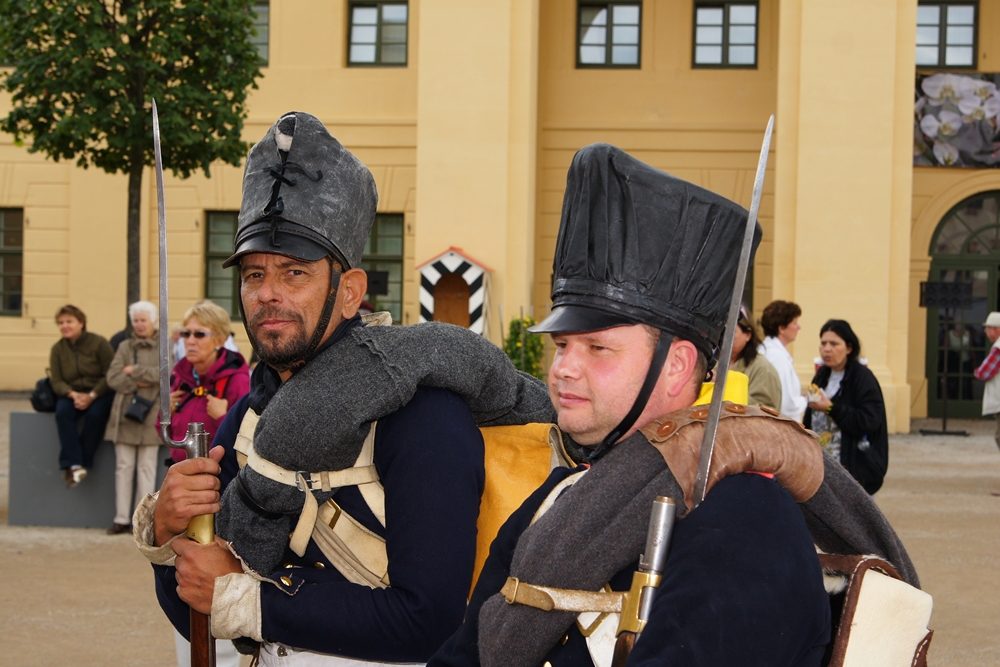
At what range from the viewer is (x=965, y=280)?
17141 mm

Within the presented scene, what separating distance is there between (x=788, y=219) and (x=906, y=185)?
155 cm

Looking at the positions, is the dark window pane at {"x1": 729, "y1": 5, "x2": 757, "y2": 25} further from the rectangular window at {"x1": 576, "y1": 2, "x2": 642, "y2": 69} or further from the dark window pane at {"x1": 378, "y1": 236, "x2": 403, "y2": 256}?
the dark window pane at {"x1": 378, "y1": 236, "x2": 403, "y2": 256}

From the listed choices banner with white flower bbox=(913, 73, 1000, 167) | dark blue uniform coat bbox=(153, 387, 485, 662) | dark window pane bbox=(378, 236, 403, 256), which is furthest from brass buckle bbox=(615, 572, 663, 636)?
dark window pane bbox=(378, 236, 403, 256)

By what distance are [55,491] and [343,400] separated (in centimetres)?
673

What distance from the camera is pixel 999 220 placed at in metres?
17.2

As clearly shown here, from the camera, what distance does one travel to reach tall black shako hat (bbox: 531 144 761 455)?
5.06 ft

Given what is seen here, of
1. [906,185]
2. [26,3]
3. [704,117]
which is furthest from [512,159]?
[26,3]

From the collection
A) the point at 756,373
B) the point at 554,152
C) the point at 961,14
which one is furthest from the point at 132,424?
the point at 961,14

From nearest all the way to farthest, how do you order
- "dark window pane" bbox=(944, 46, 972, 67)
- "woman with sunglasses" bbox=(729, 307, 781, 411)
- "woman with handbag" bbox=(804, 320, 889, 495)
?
"woman with sunglasses" bbox=(729, 307, 781, 411) → "woman with handbag" bbox=(804, 320, 889, 495) → "dark window pane" bbox=(944, 46, 972, 67)

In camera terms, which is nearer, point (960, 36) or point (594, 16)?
point (960, 36)

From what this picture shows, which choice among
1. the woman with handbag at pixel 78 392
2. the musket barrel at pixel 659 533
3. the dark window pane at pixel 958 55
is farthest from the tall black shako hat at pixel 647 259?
the dark window pane at pixel 958 55

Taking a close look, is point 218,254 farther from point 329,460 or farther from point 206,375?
point 329,460

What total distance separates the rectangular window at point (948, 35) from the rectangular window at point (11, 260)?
46.7 feet

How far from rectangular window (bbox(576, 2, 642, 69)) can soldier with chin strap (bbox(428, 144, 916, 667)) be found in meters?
Answer: 17.0
